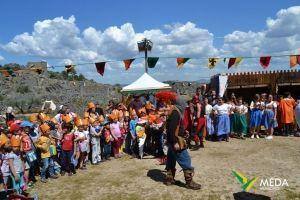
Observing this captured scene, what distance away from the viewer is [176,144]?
24.1 feet

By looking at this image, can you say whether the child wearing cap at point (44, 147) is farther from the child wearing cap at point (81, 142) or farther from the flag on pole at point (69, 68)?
the flag on pole at point (69, 68)

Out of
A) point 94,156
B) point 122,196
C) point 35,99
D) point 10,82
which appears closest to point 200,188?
point 122,196

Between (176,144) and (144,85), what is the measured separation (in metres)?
8.47

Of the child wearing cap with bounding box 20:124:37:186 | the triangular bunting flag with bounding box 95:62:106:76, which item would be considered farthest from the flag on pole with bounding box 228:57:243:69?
the child wearing cap with bounding box 20:124:37:186

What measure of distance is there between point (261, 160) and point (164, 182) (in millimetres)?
3222

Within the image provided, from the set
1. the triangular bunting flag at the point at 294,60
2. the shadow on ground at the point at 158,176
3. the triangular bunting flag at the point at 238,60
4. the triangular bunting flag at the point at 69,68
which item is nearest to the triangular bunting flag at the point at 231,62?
the triangular bunting flag at the point at 238,60

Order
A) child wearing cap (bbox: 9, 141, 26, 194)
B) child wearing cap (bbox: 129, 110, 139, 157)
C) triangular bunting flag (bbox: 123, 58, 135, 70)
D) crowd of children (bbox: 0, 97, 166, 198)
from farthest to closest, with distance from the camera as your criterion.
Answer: triangular bunting flag (bbox: 123, 58, 135, 70) → child wearing cap (bbox: 129, 110, 139, 157) → crowd of children (bbox: 0, 97, 166, 198) → child wearing cap (bbox: 9, 141, 26, 194)

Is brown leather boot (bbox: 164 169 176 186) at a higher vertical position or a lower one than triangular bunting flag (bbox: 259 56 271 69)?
lower

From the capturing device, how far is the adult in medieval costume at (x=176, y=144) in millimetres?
7379

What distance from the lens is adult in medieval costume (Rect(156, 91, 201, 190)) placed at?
738cm

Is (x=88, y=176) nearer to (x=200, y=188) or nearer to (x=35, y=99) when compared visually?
(x=200, y=188)

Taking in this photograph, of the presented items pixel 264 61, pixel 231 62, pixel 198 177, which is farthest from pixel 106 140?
pixel 264 61

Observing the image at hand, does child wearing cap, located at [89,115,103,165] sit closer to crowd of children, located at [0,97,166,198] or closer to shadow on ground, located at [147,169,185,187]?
crowd of children, located at [0,97,166,198]

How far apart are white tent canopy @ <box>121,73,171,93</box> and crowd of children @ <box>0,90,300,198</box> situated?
2339 millimetres
